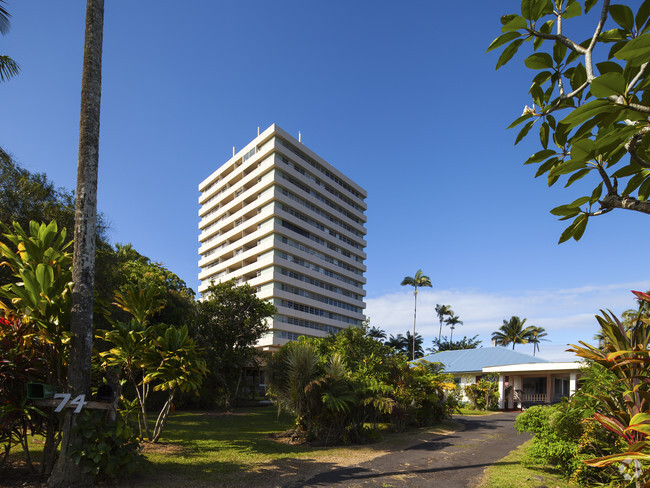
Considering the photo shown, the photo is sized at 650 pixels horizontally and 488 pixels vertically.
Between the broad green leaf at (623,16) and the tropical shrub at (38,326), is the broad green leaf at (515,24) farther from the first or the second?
the tropical shrub at (38,326)

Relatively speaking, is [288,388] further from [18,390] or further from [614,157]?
[614,157]

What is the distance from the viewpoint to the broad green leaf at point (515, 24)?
77.9 inches

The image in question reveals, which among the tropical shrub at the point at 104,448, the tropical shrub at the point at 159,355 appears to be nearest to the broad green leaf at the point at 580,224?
the tropical shrub at the point at 104,448

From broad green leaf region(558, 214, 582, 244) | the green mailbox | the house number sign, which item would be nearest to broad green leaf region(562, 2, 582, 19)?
broad green leaf region(558, 214, 582, 244)

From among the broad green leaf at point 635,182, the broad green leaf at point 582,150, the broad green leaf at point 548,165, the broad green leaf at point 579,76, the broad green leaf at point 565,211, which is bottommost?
the broad green leaf at point 565,211

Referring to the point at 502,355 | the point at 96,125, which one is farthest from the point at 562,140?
the point at 502,355

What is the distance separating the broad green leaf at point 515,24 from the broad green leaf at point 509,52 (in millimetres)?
170

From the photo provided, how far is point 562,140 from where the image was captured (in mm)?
2385

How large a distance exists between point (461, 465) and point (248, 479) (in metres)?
5.88

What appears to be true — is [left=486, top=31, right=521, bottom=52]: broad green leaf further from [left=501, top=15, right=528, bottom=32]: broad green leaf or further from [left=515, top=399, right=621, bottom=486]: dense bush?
[left=515, top=399, right=621, bottom=486]: dense bush

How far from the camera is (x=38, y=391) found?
6.87 meters

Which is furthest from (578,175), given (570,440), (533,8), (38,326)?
(38,326)

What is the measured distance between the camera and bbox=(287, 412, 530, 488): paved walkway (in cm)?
844

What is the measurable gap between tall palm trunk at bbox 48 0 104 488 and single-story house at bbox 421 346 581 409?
28.0 metres
